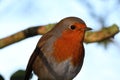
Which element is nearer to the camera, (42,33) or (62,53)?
(42,33)


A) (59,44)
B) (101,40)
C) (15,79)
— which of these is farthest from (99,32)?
(15,79)

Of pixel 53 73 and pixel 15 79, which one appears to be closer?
pixel 15 79

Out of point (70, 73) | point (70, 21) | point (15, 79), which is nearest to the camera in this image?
point (15, 79)

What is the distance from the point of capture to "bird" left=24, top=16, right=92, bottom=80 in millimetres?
1500

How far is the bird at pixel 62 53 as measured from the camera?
1500mm

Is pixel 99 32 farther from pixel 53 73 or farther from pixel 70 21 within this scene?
pixel 53 73

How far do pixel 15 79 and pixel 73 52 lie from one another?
798mm

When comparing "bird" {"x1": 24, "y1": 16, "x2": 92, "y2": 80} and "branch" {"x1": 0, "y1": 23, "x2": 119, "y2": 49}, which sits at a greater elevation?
"branch" {"x1": 0, "y1": 23, "x2": 119, "y2": 49}

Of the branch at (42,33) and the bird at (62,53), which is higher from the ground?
the branch at (42,33)

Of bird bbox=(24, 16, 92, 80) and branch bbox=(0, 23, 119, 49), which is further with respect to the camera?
bird bbox=(24, 16, 92, 80)

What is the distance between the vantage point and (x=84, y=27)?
147 cm

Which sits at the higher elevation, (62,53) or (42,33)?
(42,33)

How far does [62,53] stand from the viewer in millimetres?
1506

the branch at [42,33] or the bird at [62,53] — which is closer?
the branch at [42,33]
